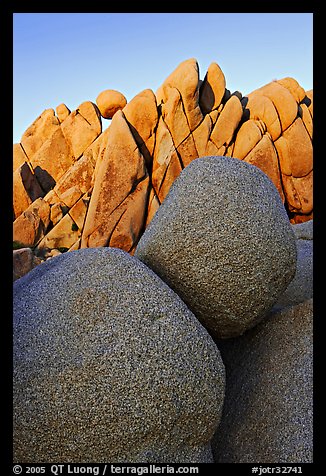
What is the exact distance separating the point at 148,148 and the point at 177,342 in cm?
1786

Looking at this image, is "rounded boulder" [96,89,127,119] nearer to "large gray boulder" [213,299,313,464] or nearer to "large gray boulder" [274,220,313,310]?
"large gray boulder" [274,220,313,310]

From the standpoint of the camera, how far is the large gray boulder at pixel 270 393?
12.2 ft

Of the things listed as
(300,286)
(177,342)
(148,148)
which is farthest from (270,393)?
(148,148)

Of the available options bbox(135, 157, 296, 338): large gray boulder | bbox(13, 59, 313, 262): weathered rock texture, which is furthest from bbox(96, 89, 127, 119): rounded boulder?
bbox(135, 157, 296, 338): large gray boulder

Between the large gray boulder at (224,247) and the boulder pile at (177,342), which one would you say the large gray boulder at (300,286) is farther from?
the large gray boulder at (224,247)

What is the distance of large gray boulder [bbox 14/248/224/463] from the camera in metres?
3.05

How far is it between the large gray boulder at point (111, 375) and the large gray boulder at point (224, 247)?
439mm

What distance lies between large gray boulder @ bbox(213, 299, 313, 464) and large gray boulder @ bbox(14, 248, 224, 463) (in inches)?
26.1

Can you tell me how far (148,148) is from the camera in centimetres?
2044

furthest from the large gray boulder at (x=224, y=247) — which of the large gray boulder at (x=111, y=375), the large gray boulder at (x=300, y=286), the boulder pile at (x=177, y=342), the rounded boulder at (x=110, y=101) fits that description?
the rounded boulder at (x=110, y=101)

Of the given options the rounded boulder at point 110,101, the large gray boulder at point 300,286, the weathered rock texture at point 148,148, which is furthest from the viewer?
the rounded boulder at point 110,101
